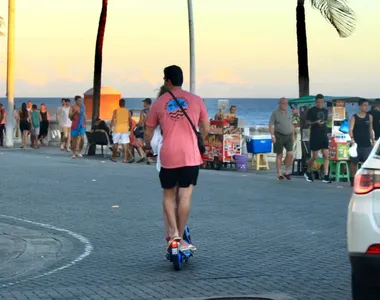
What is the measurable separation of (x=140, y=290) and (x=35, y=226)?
15.3 ft

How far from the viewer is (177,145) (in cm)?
933

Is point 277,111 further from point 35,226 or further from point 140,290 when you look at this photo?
point 140,290

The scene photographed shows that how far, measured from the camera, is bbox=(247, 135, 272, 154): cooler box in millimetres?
24750

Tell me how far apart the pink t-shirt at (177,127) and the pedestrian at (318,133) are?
11.2 metres

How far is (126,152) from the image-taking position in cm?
2681

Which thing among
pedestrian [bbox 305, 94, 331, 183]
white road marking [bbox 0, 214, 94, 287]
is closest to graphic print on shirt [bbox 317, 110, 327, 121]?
A: pedestrian [bbox 305, 94, 331, 183]

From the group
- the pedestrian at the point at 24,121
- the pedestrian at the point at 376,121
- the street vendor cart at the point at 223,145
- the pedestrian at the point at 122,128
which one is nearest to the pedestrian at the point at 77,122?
the pedestrian at the point at 122,128

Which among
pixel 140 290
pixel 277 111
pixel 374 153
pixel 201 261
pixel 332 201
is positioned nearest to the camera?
pixel 374 153

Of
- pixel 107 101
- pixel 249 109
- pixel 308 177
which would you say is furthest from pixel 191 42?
pixel 249 109

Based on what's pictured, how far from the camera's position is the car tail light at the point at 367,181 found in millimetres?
6605

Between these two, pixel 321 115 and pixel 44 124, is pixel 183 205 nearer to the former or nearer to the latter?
pixel 321 115

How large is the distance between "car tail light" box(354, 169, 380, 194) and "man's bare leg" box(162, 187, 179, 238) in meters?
2.98

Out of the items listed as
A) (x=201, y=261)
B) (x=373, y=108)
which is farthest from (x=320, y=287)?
(x=373, y=108)

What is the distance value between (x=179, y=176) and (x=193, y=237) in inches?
83.6
